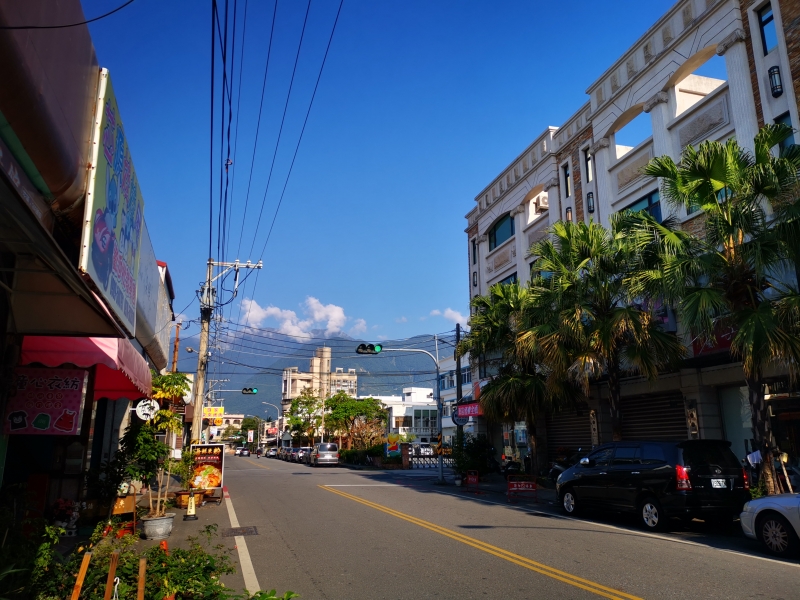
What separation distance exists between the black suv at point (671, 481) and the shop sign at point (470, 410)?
1157 cm

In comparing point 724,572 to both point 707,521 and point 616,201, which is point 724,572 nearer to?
point 707,521

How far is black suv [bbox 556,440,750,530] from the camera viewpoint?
11.9 metres

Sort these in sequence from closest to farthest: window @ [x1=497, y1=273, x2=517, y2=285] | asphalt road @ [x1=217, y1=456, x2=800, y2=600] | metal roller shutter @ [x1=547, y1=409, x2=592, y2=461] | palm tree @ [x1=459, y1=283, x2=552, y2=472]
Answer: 1. asphalt road @ [x1=217, y1=456, x2=800, y2=600]
2. palm tree @ [x1=459, y1=283, x2=552, y2=472]
3. metal roller shutter @ [x1=547, y1=409, x2=592, y2=461]
4. window @ [x1=497, y1=273, x2=517, y2=285]

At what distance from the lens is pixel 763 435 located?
1255 centimetres

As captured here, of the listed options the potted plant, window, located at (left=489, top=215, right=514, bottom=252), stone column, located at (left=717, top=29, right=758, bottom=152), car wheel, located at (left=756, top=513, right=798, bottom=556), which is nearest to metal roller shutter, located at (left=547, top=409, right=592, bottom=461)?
window, located at (left=489, top=215, right=514, bottom=252)

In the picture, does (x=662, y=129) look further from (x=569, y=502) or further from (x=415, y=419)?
(x=415, y=419)

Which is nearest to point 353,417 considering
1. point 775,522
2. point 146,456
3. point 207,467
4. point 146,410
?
point 207,467

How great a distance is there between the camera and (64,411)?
866 centimetres

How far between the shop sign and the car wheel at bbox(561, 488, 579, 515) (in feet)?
32.5

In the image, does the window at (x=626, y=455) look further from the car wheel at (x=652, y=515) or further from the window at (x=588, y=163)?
the window at (x=588, y=163)

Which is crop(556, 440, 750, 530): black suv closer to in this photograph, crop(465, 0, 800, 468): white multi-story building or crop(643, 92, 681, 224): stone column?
crop(465, 0, 800, 468): white multi-story building

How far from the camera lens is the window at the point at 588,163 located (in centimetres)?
2447

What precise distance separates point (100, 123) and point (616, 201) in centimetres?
1950

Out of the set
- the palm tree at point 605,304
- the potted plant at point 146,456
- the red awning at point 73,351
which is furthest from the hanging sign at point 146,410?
the palm tree at point 605,304
